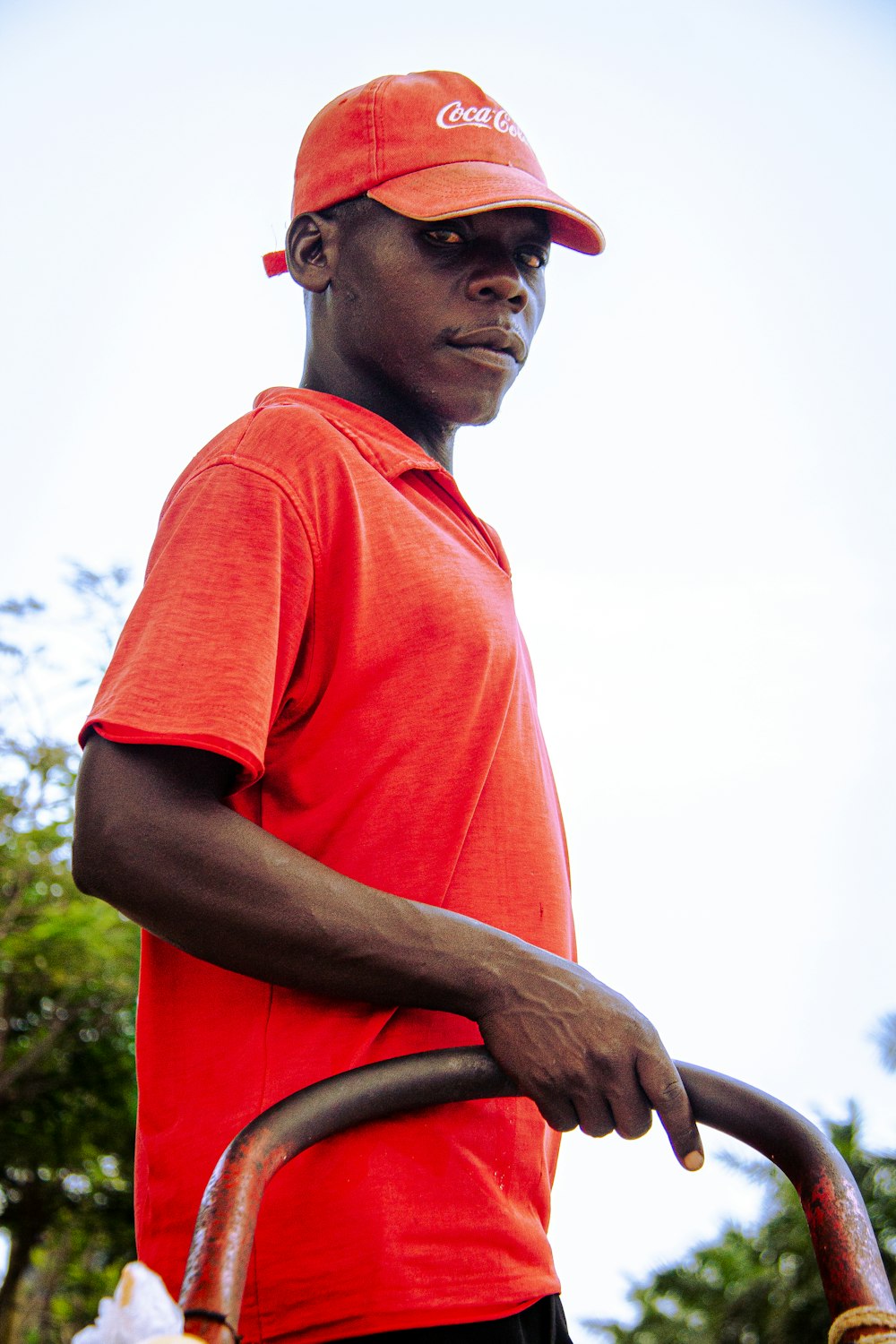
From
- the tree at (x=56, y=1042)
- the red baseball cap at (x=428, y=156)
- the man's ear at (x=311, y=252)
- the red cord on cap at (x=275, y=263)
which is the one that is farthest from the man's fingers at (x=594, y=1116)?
the tree at (x=56, y=1042)

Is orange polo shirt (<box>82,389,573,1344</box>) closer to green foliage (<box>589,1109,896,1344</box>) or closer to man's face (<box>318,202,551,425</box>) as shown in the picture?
man's face (<box>318,202,551,425</box>)

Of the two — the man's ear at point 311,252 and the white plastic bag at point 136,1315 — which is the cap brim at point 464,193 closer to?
the man's ear at point 311,252

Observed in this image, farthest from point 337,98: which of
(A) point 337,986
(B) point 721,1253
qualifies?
(B) point 721,1253

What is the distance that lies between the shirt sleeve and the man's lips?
0.56 metres

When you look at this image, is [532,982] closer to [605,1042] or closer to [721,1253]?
[605,1042]

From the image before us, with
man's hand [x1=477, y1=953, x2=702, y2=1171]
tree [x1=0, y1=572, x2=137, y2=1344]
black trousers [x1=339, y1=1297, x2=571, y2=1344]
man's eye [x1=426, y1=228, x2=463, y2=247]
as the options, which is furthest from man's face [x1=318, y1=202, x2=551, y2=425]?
tree [x1=0, y1=572, x2=137, y2=1344]

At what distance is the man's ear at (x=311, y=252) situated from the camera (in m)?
2.20

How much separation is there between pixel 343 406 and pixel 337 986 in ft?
3.00

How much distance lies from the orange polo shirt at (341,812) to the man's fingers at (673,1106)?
0.22 m

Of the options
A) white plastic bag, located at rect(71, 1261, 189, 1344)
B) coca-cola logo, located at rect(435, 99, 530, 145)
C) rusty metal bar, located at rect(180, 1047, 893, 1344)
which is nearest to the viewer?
white plastic bag, located at rect(71, 1261, 189, 1344)

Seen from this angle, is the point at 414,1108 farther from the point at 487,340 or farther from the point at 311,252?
the point at 311,252

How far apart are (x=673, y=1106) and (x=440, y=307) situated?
4.03ft

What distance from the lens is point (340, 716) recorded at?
1616 mm

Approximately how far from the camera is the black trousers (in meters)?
1.34
